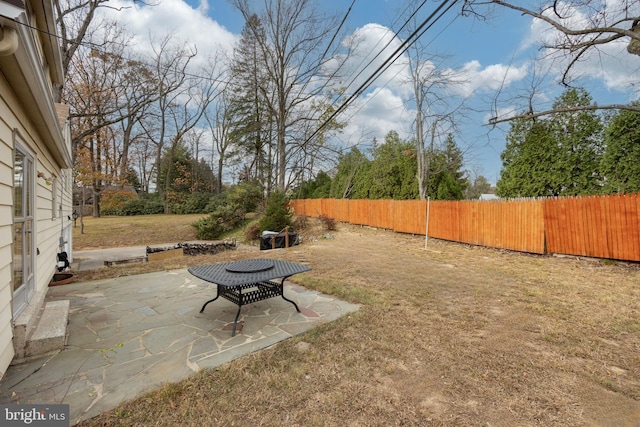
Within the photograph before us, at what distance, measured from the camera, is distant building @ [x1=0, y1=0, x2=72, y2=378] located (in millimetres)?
1833

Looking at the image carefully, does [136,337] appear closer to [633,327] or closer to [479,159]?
[633,327]

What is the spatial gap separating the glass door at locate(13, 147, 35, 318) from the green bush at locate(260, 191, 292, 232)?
29.0 feet

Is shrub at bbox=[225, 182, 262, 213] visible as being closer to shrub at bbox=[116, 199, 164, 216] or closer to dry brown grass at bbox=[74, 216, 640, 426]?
shrub at bbox=[116, 199, 164, 216]

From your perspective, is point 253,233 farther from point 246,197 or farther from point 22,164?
point 22,164

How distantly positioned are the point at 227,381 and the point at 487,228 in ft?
29.1

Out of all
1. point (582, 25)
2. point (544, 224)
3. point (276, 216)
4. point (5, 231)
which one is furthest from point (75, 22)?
point (544, 224)

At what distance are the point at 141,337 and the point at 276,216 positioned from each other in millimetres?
9450

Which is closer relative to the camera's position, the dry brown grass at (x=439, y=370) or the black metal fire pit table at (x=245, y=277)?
the dry brown grass at (x=439, y=370)

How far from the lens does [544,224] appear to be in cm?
712

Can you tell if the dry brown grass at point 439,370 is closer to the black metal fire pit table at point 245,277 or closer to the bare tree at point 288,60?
the black metal fire pit table at point 245,277

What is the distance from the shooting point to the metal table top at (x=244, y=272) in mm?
2871

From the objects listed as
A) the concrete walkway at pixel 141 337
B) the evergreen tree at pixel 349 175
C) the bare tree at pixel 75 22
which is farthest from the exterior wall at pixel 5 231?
the evergreen tree at pixel 349 175

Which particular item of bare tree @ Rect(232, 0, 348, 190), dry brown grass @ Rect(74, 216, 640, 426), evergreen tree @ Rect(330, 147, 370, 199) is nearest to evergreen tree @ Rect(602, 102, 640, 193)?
dry brown grass @ Rect(74, 216, 640, 426)

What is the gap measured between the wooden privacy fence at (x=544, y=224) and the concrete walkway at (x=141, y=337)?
636cm
